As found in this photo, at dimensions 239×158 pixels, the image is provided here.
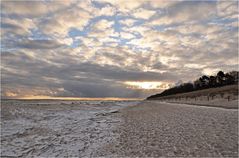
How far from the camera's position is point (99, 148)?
11906mm

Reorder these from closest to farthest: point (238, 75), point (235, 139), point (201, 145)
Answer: point (201, 145) → point (235, 139) → point (238, 75)

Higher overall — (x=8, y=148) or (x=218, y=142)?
(x=218, y=142)

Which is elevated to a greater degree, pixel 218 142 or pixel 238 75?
pixel 238 75

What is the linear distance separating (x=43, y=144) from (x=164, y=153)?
7.37 meters

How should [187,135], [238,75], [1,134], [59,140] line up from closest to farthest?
[187,135] → [59,140] → [1,134] → [238,75]

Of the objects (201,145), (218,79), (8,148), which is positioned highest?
(218,79)

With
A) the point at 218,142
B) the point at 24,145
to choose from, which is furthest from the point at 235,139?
the point at 24,145

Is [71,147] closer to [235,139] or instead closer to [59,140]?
[59,140]

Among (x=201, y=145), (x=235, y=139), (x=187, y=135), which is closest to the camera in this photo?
(x=201, y=145)

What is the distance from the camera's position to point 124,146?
38.5 ft

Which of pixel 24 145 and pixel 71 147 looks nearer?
pixel 71 147

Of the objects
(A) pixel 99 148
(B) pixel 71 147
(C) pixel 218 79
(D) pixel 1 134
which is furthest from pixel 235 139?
(C) pixel 218 79

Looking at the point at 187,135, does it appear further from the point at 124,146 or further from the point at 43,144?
the point at 43,144

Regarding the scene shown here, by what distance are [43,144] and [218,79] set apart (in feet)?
510
